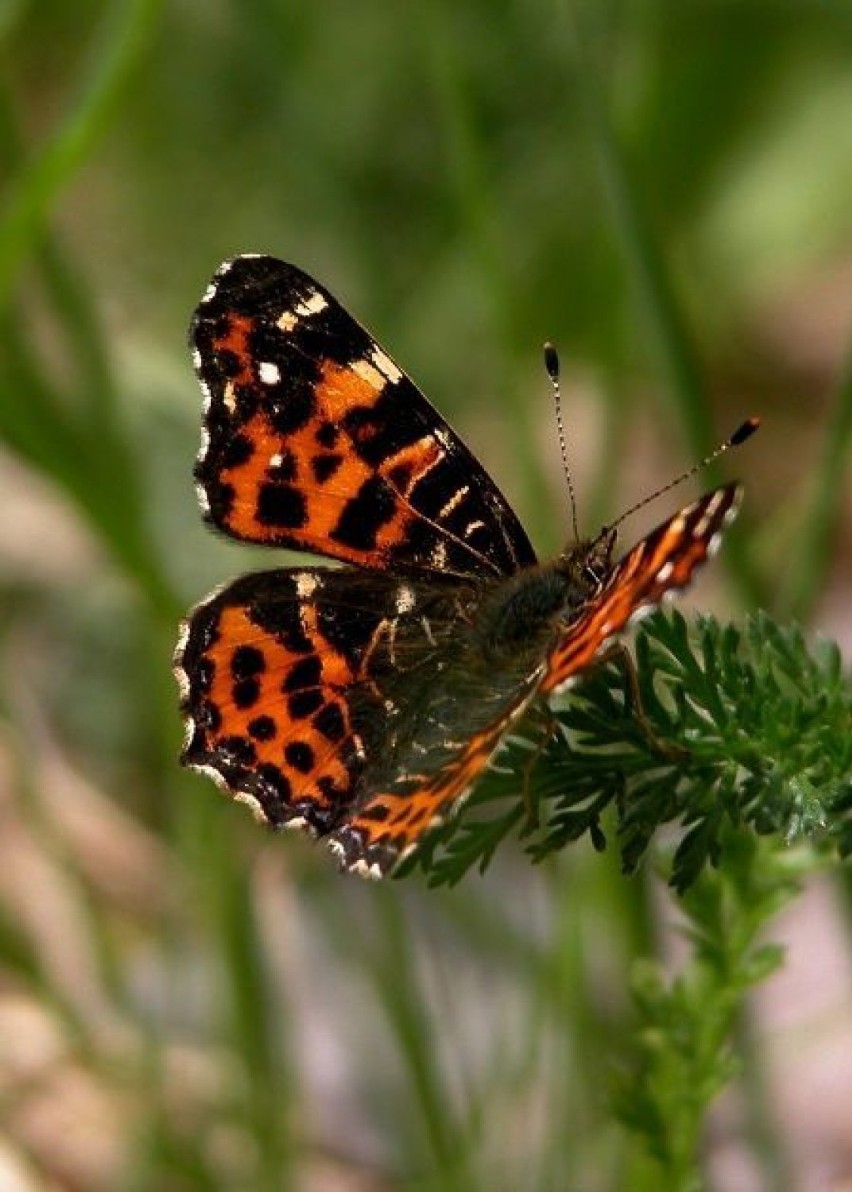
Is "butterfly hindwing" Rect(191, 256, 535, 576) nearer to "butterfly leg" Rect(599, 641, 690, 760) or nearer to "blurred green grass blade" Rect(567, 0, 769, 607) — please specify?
"blurred green grass blade" Rect(567, 0, 769, 607)

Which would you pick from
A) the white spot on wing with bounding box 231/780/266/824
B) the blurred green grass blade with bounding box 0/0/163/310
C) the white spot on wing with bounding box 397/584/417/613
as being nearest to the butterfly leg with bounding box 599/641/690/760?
the white spot on wing with bounding box 231/780/266/824

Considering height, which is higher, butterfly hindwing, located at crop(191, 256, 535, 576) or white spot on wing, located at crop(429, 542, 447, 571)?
butterfly hindwing, located at crop(191, 256, 535, 576)

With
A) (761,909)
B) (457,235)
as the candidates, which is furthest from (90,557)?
(761,909)

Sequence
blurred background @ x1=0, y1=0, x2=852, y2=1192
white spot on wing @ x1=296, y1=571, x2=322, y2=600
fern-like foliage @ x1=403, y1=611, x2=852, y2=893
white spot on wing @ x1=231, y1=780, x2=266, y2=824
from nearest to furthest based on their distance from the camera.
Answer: fern-like foliage @ x1=403, y1=611, x2=852, y2=893, white spot on wing @ x1=231, y1=780, x2=266, y2=824, white spot on wing @ x1=296, y1=571, x2=322, y2=600, blurred background @ x1=0, y1=0, x2=852, y2=1192

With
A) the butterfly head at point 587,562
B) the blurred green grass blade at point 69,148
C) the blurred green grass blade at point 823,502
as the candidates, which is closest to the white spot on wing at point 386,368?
the butterfly head at point 587,562

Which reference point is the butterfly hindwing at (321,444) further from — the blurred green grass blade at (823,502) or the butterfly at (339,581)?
the blurred green grass blade at (823,502)

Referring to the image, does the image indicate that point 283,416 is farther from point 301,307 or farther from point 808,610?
point 808,610
